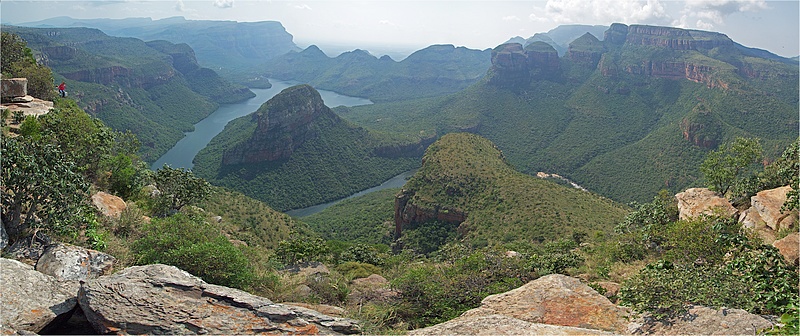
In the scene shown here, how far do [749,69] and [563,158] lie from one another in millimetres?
81720

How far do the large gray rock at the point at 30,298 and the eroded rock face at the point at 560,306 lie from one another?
28.0 feet

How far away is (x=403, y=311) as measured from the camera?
11492 millimetres

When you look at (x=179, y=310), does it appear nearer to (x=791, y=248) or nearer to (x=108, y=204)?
(x=108, y=204)

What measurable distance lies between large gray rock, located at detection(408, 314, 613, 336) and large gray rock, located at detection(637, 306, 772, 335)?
47.0 inches

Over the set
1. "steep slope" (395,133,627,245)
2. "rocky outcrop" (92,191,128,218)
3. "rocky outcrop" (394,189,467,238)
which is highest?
"rocky outcrop" (92,191,128,218)

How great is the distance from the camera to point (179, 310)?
7.63m

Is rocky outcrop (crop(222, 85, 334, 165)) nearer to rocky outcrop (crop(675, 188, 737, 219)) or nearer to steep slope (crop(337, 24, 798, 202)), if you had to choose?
→ steep slope (crop(337, 24, 798, 202))

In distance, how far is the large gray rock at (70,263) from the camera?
9.12 meters

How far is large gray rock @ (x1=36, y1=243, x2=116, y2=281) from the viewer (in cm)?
912

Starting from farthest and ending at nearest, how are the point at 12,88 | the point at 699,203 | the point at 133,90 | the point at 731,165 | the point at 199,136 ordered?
the point at 133,90, the point at 199,136, the point at 12,88, the point at 731,165, the point at 699,203

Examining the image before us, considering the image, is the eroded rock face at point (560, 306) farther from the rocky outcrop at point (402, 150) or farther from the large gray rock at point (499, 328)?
the rocky outcrop at point (402, 150)

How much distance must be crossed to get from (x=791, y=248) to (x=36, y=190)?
21.0 metres

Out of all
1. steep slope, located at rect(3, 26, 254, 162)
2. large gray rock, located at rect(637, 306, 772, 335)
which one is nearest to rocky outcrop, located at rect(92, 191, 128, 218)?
large gray rock, located at rect(637, 306, 772, 335)

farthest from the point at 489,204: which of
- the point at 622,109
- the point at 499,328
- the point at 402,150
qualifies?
the point at 622,109
